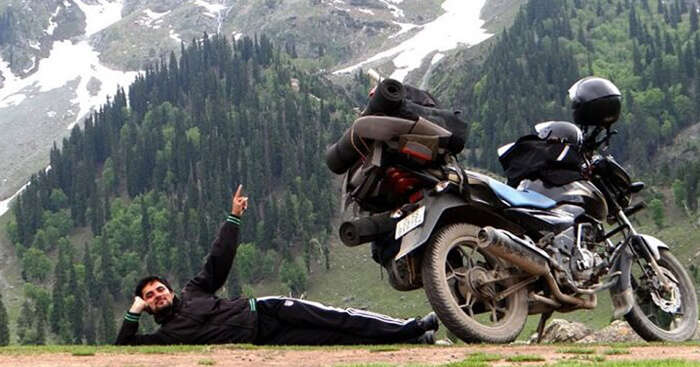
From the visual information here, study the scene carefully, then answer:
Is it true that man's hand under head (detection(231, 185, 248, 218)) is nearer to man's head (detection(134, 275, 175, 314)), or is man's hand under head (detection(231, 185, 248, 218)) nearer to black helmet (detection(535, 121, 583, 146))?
man's head (detection(134, 275, 175, 314))

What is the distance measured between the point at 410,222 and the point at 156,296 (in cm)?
380

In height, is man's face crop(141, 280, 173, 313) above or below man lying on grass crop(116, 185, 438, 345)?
above

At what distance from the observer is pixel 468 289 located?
12.9 m

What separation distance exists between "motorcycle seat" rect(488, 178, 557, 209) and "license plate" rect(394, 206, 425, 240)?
1512 mm

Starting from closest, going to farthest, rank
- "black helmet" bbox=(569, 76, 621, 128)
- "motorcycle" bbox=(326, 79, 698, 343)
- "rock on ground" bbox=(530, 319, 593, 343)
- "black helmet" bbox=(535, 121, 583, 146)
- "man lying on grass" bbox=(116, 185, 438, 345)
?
"motorcycle" bbox=(326, 79, 698, 343)
"man lying on grass" bbox=(116, 185, 438, 345)
"black helmet" bbox=(535, 121, 583, 146)
"black helmet" bbox=(569, 76, 621, 128)
"rock on ground" bbox=(530, 319, 593, 343)

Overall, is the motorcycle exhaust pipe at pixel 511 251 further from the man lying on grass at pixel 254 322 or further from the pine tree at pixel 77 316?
the pine tree at pixel 77 316

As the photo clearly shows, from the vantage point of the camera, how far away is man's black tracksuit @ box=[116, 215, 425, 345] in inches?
518

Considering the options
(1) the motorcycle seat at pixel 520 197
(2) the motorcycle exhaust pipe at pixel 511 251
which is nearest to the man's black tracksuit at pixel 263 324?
(2) the motorcycle exhaust pipe at pixel 511 251

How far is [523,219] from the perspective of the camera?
45.6ft

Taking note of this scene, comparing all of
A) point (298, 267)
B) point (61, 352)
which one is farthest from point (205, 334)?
point (298, 267)

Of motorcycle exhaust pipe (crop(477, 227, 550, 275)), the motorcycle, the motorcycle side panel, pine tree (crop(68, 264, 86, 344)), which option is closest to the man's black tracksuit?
the motorcycle

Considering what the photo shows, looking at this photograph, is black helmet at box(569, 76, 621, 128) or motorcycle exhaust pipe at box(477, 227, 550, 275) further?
black helmet at box(569, 76, 621, 128)

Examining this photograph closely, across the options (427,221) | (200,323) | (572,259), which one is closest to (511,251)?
(427,221)

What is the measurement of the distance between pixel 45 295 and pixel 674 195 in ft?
451
